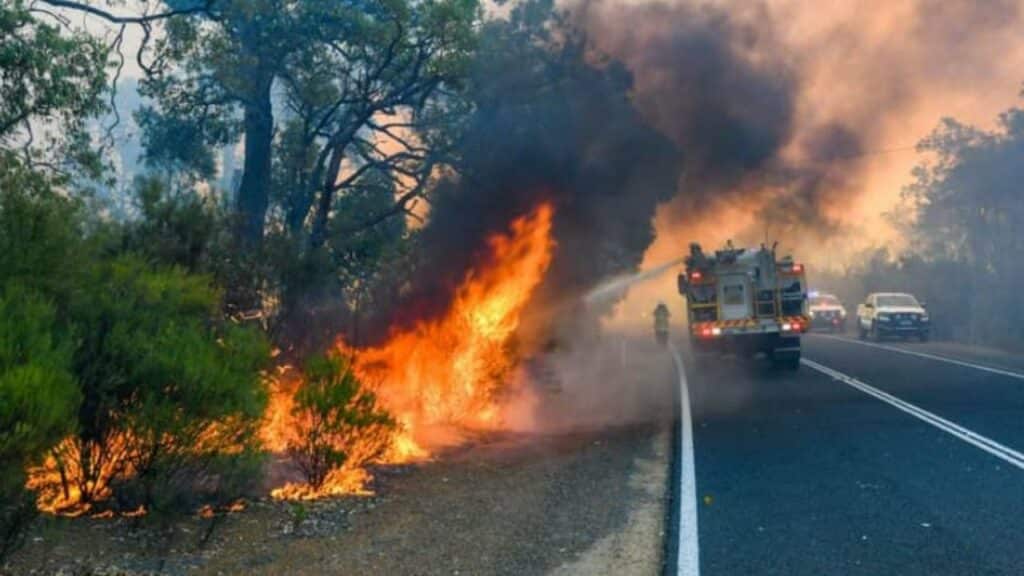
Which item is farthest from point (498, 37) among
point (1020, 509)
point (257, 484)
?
point (1020, 509)

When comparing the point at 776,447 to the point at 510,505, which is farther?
the point at 776,447

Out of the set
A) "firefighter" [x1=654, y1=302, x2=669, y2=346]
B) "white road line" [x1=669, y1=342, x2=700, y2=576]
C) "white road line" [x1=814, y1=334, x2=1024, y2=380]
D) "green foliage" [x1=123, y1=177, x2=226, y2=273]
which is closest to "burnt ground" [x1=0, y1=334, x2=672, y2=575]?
"white road line" [x1=669, y1=342, x2=700, y2=576]

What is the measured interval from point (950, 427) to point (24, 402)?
11.0 m

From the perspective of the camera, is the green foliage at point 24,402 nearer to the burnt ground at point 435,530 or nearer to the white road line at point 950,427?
the burnt ground at point 435,530

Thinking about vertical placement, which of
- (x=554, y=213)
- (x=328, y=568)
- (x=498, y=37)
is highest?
(x=498, y=37)

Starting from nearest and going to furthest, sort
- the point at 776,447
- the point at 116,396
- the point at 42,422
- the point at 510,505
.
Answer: the point at 42,422 < the point at 116,396 < the point at 510,505 < the point at 776,447

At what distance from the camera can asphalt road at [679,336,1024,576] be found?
6.51 meters

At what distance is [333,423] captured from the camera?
30.5 feet

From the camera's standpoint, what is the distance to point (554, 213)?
18578mm

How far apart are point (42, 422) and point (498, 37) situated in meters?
15.6

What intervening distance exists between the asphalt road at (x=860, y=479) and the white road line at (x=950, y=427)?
39 millimetres

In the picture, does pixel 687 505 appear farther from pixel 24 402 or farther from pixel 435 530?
pixel 24 402

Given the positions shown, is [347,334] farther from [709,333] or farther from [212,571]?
[709,333]

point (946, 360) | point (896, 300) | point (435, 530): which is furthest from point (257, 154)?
point (896, 300)
